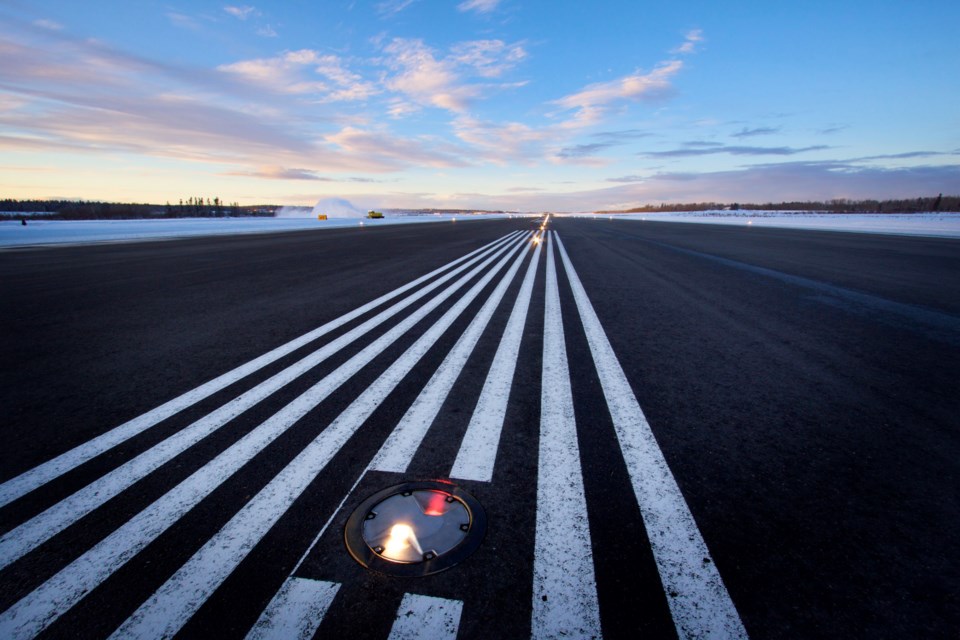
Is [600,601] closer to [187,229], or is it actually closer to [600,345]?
[600,345]

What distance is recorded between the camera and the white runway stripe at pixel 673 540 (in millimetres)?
1605

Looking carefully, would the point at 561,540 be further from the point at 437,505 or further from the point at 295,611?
the point at 295,611

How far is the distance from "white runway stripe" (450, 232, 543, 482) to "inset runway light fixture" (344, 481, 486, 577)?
22 centimetres

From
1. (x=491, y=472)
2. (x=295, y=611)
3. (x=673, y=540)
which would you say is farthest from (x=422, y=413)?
(x=673, y=540)

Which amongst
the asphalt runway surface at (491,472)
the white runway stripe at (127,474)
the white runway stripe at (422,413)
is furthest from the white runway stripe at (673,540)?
the white runway stripe at (127,474)

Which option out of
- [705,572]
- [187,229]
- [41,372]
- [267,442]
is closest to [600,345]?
[705,572]

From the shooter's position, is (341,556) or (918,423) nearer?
(341,556)

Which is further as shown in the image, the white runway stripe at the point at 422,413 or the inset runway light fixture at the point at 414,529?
the white runway stripe at the point at 422,413

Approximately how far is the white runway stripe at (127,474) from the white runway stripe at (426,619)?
1.83 meters

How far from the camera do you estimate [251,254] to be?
583 inches

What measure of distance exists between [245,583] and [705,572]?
6.51 feet

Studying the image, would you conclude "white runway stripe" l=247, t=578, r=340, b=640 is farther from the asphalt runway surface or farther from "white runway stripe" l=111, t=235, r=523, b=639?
"white runway stripe" l=111, t=235, r=523, b=639

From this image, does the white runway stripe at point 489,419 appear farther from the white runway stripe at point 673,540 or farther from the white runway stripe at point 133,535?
the white runway stripe at point 133,535

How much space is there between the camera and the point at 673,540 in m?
1.99
